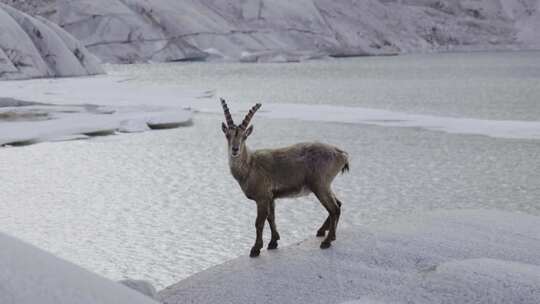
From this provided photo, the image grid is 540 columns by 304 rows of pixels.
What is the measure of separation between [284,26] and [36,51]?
47.1 m

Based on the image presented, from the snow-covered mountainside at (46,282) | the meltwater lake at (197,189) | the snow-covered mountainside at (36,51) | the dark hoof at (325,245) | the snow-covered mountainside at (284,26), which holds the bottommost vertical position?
the meltwater lake at (197,189)

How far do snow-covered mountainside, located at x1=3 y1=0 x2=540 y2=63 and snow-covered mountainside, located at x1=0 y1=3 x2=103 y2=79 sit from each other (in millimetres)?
23228

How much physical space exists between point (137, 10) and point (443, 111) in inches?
2035

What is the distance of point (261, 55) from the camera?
254 ft

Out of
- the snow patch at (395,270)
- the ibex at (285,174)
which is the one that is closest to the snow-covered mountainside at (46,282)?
the snow patch at (395,270)

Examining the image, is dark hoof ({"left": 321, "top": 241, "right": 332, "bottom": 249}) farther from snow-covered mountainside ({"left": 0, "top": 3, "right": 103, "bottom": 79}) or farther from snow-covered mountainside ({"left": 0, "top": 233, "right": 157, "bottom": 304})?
snow-covered mountainside ({"left": 0, "top": 3, "right": 103, "bottom": 79})

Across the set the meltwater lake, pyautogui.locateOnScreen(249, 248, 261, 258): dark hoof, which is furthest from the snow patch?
the meltwater lake

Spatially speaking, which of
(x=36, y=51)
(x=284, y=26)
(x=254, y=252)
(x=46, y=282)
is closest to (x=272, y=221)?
(x=254, y=252)

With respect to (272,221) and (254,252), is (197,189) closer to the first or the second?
(272,221)

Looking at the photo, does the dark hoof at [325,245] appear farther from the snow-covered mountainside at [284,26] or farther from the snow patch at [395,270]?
the snow-covered mountainside at [284,26]

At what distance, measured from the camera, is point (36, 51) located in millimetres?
40125

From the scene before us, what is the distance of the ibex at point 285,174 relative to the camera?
6371mm

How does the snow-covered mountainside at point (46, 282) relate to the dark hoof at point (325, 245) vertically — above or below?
above

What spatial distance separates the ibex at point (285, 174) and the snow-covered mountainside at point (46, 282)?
196cm
